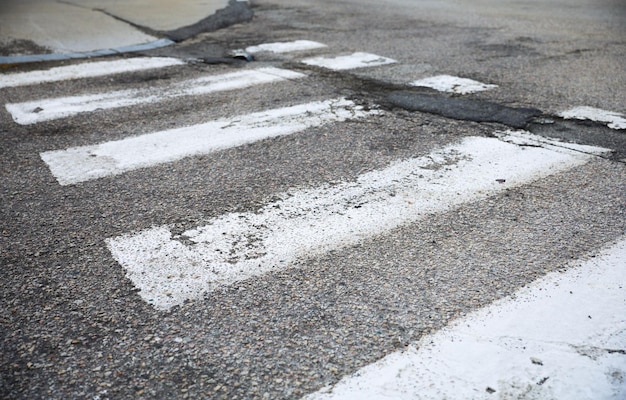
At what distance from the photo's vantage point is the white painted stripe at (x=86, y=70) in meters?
6.57

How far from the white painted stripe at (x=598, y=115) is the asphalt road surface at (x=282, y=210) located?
33 mm

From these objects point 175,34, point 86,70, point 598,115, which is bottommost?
point 86,70

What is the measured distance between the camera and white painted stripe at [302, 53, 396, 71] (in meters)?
6.98

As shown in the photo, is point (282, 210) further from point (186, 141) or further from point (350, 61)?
point (350, 61)

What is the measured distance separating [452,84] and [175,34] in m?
4.25

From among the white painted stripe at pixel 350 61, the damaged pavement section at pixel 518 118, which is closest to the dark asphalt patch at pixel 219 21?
the white painted stripe at pixel 350 61

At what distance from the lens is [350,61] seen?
23.6 feet

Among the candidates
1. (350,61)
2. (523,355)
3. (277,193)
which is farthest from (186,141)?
(523,355)

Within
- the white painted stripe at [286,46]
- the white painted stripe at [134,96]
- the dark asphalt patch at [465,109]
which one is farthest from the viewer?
the white painted stripe at [286,46]

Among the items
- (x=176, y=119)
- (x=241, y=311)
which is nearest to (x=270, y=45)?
(x=176, y=119)

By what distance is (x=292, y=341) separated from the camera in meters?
2.60

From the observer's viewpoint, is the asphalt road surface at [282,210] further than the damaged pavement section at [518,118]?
No

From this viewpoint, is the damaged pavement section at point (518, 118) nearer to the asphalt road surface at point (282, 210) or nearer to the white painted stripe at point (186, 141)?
the asphalt road surface at point (282, 210)

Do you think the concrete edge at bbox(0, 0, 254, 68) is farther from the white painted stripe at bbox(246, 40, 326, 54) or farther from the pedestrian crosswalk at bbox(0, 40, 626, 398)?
the white painted stripe at bbox(246, 40, 326, 54)
